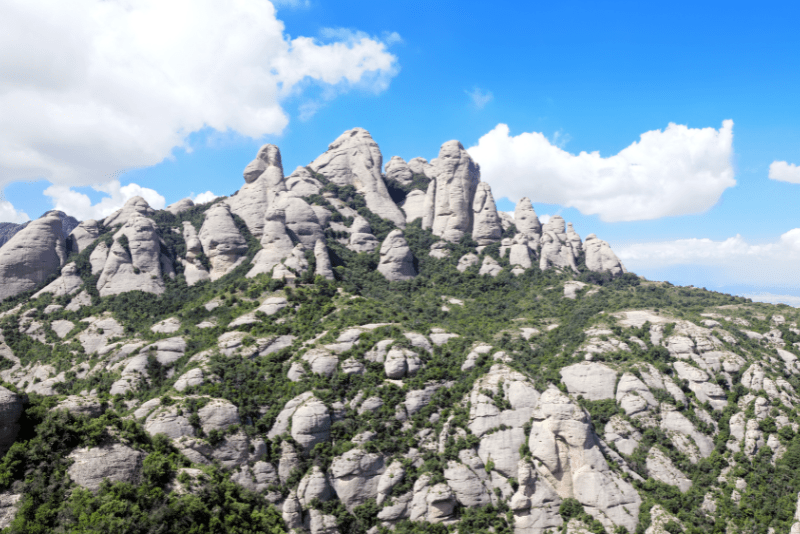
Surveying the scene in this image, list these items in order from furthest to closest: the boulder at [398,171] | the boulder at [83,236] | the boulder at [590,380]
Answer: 1. the boulder at [398,171]
2. the boulder at [83,236]
3. the boulder at [590,380]

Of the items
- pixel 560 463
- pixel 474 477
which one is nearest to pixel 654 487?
Answer: pixel 560 463

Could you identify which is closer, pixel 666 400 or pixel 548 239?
pixel 666 400

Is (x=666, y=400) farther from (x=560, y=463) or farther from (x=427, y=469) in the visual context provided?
(x=427, y=469)

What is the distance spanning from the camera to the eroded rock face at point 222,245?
305 ft

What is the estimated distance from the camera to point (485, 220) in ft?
365

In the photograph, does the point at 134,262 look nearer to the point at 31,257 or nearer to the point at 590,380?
the point at 31,257

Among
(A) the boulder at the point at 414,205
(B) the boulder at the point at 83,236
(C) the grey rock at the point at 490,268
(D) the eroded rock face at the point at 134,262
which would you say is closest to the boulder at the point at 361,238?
(A) the boulder at the point at 414,205

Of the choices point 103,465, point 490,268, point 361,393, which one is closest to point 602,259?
point 490,268

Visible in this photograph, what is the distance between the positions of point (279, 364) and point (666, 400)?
51.2 meters

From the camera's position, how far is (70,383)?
66.1 meters

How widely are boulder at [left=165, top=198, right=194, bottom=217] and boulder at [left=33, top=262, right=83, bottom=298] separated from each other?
28.2 m

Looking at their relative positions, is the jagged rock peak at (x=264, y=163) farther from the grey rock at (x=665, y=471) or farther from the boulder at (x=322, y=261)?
the grey rock at (x=665, y=471)

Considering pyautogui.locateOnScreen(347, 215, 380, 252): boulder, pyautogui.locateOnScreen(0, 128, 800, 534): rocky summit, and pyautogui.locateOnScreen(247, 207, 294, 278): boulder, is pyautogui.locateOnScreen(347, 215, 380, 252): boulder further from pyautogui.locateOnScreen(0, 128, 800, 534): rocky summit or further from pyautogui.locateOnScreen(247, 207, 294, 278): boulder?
pyautogui.locateOnScreen(247, 207, 294, 278): boulder

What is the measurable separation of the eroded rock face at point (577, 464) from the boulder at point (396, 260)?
151ft
